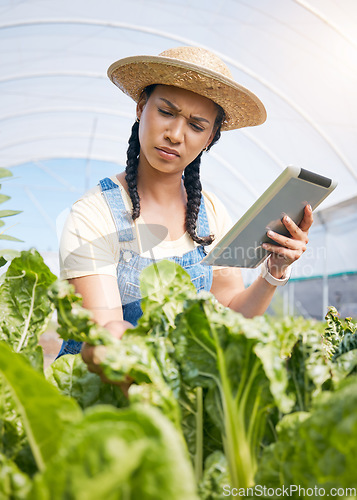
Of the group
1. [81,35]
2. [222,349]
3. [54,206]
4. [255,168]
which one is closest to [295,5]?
[81,35]

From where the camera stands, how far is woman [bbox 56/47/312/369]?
43.4 inches

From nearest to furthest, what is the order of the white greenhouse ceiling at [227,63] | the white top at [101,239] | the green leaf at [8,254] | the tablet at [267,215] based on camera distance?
the green leaf at [8,254], the tablet at [267,215], the white top at [101,239], the white greenhouse ceiling at [227,63]

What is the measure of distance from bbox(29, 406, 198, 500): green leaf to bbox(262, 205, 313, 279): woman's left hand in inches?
32.6

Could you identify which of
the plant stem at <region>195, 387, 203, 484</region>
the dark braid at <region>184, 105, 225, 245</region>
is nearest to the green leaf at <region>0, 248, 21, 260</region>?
the plant stem at <region>195, 387, 203, 484</region>

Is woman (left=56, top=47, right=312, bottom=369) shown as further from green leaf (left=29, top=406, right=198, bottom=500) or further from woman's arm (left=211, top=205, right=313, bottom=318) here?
green leaf (left=29, top=406, right=198, bottom=500)

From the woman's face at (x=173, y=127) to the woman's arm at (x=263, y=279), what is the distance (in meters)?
0.34

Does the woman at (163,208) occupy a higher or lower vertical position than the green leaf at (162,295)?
higher

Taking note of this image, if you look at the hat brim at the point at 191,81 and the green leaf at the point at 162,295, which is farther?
the hat brim at the point at 191,81

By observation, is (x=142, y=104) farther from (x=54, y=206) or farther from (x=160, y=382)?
(x=54, y=206)

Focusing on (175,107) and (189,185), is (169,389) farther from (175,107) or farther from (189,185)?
(189,185)

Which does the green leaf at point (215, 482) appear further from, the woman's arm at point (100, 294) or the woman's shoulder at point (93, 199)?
the woman's shoulder at point (93, 199)

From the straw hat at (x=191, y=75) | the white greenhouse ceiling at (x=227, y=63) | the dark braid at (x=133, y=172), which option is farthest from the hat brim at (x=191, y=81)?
the white greenhouse ceiling at (x=227, y=63)

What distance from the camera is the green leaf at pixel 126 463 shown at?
251 mm

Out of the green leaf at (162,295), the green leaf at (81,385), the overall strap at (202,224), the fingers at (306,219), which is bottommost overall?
the green leaf at (81,385)
